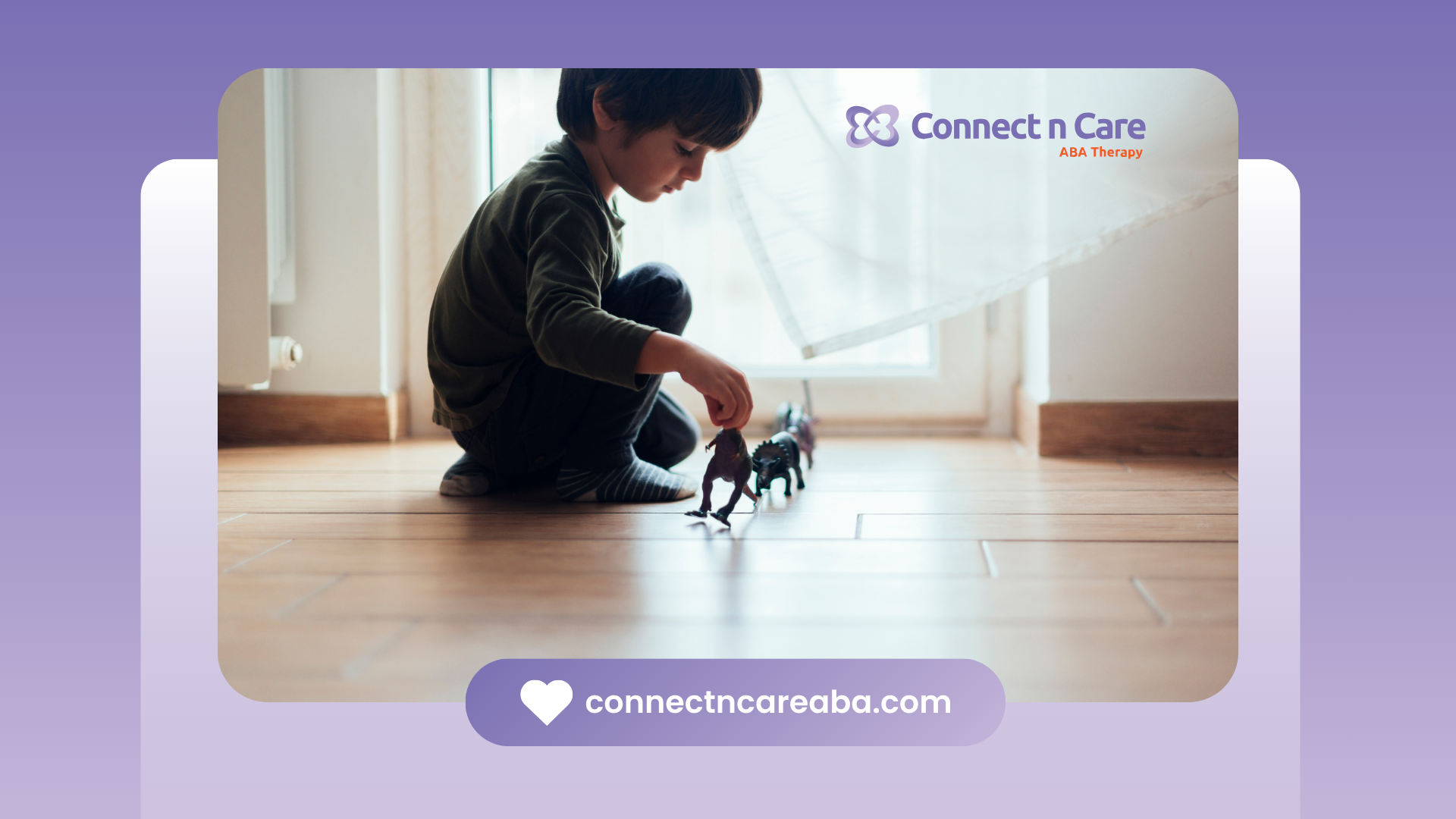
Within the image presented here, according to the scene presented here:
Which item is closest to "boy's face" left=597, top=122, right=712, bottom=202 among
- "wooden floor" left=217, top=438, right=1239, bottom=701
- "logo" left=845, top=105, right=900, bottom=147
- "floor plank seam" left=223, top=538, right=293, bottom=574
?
"logo" left=845, top=105, right=900, bottom=147

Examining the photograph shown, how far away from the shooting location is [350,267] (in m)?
1.18

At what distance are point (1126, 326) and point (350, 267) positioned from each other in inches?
36.0

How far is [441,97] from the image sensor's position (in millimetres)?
1124

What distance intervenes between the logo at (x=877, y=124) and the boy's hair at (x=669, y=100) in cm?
7

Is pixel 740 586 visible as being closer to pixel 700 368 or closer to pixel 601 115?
pixel 700 368

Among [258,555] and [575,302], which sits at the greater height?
[575,302]

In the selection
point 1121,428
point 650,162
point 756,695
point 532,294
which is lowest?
point 756,695

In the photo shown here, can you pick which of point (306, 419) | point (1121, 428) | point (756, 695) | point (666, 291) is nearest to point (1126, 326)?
point (1121, 428)

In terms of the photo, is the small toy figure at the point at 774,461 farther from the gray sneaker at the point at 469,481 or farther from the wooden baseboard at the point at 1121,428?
the wooden baseboard at the point at 1121,428

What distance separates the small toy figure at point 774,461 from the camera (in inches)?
31.4

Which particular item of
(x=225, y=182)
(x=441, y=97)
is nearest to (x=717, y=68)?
(x=225, y=182)

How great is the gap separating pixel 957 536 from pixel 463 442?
465 mm

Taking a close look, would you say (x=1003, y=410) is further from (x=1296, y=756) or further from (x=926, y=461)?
(x=1296, y=756)

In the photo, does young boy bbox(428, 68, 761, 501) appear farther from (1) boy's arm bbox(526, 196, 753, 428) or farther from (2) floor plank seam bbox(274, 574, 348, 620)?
(2) floor plank seam bbox(274, 574, 348, 620)
